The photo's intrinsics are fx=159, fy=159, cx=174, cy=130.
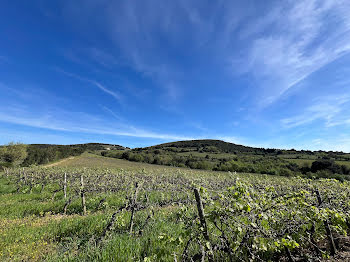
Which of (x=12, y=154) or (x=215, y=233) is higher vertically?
(x=12, y=154)

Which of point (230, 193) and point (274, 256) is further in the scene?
point (274, 256)

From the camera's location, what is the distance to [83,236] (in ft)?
18.5

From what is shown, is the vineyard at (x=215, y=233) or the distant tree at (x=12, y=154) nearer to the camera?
the vineyard at (x=215, y=233)

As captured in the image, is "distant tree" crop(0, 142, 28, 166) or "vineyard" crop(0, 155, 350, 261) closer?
"vineyard" crop(0, 155, 350, 261)

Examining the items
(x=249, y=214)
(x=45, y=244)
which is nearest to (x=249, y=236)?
(x=249, y=214)

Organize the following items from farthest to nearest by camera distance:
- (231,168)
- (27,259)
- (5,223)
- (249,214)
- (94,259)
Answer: (231,168)
(5,223)
(27,259)
(94,259)
(249,214)

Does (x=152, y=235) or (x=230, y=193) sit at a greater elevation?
(x=230, y=193)

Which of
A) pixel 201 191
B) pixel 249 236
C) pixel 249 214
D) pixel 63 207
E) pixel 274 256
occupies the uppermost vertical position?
pixel 201 191

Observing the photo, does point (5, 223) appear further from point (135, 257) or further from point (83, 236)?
point (135, 257)

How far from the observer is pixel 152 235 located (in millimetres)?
5016

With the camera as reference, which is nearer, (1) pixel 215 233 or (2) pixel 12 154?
(1) pixel 215 233

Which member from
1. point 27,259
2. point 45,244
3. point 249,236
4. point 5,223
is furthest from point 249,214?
point 5,223

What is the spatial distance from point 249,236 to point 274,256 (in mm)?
2609

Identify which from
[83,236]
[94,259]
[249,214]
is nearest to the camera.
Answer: [249,214]
